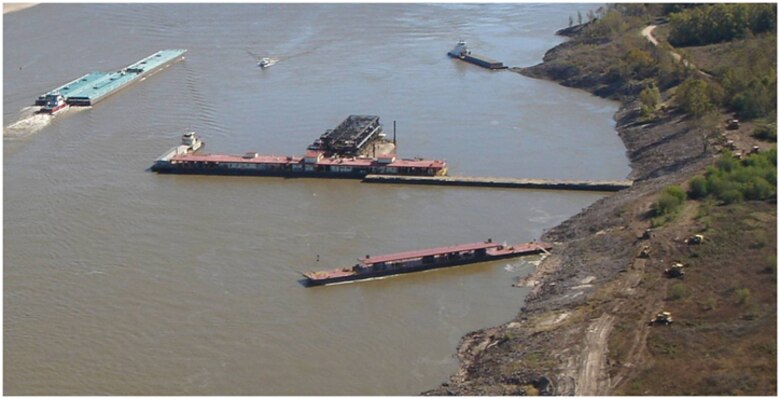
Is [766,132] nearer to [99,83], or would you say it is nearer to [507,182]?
[507,182]

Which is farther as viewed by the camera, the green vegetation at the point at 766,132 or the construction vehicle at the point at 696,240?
the green vegetation at the point at 766,132

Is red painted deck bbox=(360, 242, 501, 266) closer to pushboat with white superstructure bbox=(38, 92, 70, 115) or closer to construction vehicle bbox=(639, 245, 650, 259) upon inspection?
construction vehicle bbox=(639, 245, 650, 259)

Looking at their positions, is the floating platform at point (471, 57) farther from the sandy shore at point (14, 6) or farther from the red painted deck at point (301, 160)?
the sandy shore at point (14, 6)

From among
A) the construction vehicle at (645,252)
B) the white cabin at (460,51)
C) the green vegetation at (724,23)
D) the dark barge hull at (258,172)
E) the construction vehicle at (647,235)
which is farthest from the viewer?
the white cabin at (460,51)

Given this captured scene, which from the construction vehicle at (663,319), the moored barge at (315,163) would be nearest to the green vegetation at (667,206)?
the construction vehicle at (663,319)

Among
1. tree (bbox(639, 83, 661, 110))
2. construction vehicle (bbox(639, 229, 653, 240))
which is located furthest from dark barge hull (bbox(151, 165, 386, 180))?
tree (bbox(639, 83, 661, 110))

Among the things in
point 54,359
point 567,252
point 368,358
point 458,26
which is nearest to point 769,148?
point 567,252

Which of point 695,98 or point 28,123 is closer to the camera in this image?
point 695,98

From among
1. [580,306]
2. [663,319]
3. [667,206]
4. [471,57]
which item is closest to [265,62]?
[471,57]
